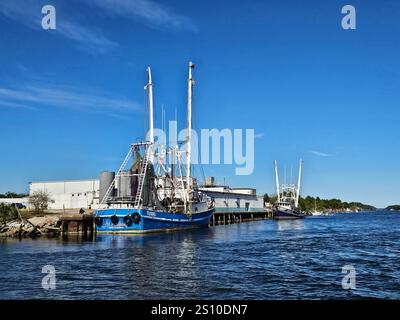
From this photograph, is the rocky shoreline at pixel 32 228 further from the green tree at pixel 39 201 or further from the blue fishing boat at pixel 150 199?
the green tree at pixel 39 201

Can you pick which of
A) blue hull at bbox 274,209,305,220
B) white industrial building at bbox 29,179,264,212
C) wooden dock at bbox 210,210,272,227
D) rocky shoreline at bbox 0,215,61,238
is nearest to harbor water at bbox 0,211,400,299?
rocky shoreline at bbox 0,215,61,238

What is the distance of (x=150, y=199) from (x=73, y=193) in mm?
58955

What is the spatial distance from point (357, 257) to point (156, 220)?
37.8 metres

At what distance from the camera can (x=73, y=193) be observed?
128500mm

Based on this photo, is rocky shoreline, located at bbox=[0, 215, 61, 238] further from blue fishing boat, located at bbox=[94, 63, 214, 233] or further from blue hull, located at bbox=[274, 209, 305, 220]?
blue hull, located at bbox=[274, 209, 305, 220]

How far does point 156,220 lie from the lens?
71.0m

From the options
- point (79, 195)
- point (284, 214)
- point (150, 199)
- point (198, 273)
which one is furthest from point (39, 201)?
point (198, 273)

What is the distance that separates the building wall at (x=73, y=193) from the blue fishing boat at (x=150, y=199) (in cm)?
3686

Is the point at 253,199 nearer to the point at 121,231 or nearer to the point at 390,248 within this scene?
the point at 121,231

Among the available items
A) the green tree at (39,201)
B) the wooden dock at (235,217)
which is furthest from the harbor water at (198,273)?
the wooden dock at (235,217)

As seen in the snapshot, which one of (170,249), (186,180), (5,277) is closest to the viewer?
(5,277)

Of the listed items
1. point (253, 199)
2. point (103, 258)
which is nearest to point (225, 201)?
point (253, 199)

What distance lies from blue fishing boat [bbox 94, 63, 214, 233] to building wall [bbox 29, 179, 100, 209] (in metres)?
36.9

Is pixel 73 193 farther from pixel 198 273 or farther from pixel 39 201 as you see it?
pixel 198 273
